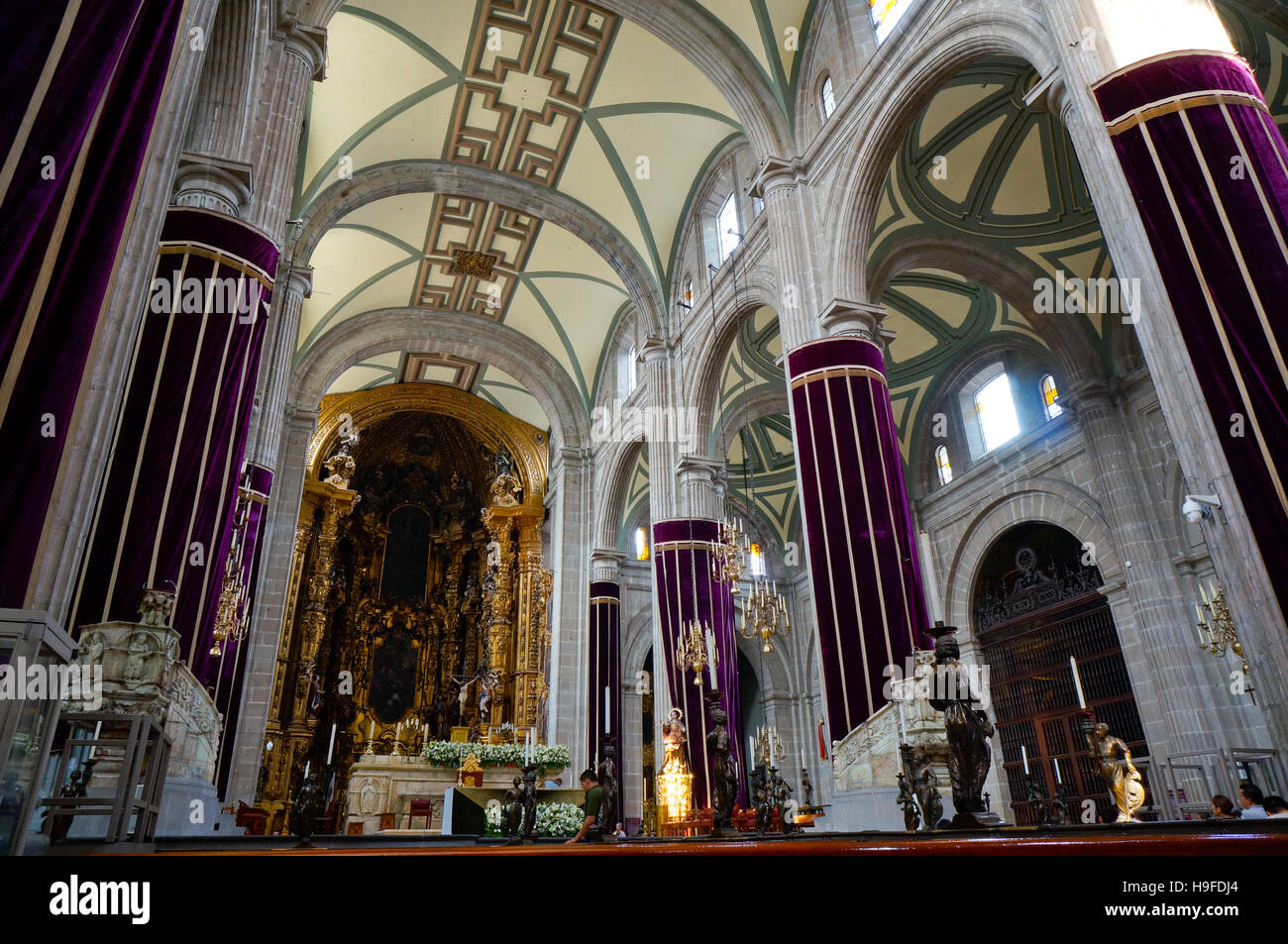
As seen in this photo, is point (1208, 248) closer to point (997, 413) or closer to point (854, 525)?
point (854, 525)

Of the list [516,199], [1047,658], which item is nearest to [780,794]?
[1047,658]

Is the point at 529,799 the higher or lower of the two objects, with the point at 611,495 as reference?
lower

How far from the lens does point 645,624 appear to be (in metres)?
20.4

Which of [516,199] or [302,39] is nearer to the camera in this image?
[302,39]

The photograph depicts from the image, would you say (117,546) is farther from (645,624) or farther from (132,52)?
(645,624)

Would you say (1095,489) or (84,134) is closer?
(84,134)

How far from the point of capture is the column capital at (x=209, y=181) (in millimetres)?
6344

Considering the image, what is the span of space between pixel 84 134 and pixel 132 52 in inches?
29.0

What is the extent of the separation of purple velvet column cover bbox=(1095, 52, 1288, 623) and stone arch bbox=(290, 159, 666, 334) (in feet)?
33.7

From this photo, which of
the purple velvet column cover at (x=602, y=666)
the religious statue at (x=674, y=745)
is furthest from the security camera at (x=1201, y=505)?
the purple velvet column cover at (x=602, y=666)

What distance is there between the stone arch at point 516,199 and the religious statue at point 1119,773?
11.8 m

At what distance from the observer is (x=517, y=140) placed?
1434cm

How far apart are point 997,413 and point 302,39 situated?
12.6 m
